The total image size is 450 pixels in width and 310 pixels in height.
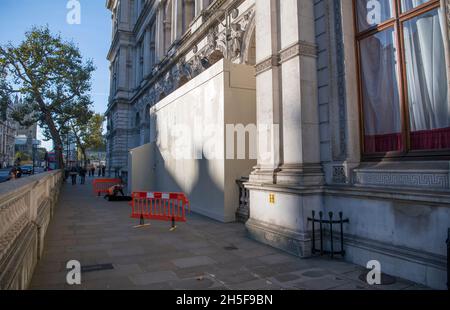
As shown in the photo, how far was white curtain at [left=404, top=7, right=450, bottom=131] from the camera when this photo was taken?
5227 millimetres

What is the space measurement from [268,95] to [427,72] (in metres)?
3.35

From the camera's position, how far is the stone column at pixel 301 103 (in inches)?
272

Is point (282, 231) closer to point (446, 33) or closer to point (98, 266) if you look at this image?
point (98, 266)

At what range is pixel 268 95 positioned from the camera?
7.81m

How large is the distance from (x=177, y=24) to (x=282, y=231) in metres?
Result: 20.1

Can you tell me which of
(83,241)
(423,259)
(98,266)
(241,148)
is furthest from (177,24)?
(423,259)

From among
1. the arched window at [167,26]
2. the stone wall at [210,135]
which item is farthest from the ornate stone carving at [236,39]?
the arched window at [167,26]

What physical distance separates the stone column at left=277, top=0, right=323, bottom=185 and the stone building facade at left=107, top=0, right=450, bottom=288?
2cm

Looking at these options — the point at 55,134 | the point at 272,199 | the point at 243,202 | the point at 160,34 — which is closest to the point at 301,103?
the point at 272,199

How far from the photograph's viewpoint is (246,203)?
10.2 metres

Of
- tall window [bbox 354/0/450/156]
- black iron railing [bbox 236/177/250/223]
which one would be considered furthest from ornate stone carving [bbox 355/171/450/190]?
black iron railing [bbox 236/177/250/223]

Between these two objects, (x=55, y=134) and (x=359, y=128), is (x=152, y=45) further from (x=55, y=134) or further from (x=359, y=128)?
(x=359, y=128)

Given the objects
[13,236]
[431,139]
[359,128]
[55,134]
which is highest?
[55,134]

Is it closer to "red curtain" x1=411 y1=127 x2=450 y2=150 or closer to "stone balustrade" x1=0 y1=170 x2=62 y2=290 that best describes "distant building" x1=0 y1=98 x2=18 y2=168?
"stone balustrade" x1=0 y1=170 x2=62 y2=290
